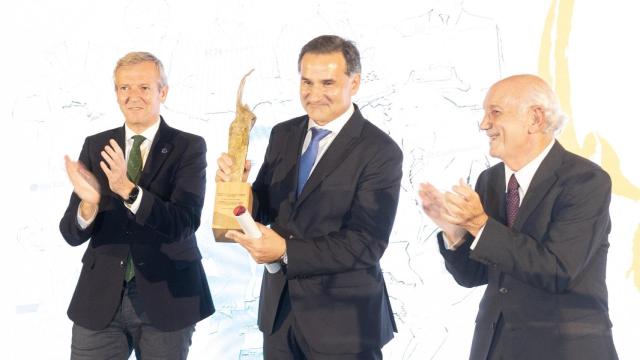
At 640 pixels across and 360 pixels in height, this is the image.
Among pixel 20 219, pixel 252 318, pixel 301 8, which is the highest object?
pixel 301 8

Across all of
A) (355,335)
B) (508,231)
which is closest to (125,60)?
(355,335)

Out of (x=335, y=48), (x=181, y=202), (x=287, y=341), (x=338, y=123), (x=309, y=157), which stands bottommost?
(x=287, y=341)

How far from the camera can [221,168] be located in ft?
7.46

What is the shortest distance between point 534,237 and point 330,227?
0.58 m

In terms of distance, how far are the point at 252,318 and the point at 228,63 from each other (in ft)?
3.88

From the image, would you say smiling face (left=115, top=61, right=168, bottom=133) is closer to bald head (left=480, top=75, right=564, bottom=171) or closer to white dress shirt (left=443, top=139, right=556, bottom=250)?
bald head (left=480, top=75, right=564, bottom=171)

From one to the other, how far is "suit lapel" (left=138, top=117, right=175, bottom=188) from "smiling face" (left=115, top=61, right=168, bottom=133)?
2.9 inches

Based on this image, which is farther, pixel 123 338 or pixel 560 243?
pixel 123 338

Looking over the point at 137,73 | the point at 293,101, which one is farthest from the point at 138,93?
the point at 293,101

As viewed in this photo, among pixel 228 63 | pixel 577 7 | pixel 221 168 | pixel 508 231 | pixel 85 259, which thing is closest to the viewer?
pixel 508 231

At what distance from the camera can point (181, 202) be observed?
8.72ft

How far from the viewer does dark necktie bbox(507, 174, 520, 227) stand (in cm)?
230

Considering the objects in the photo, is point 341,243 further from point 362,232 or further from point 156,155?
point 156,155

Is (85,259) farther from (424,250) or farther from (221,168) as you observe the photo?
(424,250)
